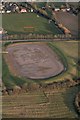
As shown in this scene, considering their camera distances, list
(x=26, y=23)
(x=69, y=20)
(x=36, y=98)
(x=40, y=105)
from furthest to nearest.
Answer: (x=69, y=20) < (x=26, y=23) < (x=36, y=98) < (x=40, y=105)

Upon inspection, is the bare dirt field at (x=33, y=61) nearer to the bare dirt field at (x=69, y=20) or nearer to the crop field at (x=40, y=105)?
the crop field at (x=40, y=105)

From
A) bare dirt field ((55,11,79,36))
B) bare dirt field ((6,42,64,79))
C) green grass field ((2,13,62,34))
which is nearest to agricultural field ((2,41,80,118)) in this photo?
bare dirt field ((6,42,64,79))

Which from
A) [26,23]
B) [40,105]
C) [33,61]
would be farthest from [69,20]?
[40,105]

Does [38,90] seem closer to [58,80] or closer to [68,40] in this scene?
[58,80]

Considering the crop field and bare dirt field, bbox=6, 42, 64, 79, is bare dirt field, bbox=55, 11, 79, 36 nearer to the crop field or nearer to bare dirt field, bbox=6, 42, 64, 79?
bare dirt field, bbox=6, 42, 64, 79

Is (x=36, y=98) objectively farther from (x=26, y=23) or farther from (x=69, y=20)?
(x=69, y=20)

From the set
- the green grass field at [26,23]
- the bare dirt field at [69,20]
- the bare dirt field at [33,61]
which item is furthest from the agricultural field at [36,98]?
the bare dirt field at [69,20]

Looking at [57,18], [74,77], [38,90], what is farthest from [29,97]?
[57,18]

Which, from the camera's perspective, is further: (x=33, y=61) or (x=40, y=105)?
(x=33, y=61)
